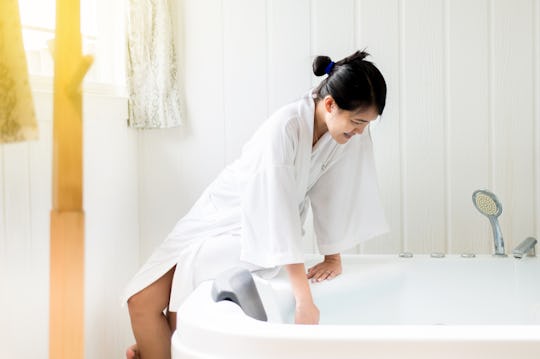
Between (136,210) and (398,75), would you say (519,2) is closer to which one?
(398,75)

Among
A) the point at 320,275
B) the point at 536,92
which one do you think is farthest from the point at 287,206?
the point at 536,92

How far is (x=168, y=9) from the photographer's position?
7.04ft

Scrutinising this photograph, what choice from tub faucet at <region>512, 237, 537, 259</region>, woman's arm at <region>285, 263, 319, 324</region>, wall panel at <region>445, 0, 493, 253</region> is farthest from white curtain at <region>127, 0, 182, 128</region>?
tub faucet at <region>512, 237, 537, 259</region>

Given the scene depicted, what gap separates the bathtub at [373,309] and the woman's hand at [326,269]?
0.08 feet

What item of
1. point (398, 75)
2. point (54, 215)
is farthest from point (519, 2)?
point (54, 215)

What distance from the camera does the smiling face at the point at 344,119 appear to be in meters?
1.58

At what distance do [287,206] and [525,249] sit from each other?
2.81 ft

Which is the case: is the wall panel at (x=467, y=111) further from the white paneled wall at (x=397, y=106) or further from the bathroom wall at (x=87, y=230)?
the bathroom wall at (x=87, y=230)

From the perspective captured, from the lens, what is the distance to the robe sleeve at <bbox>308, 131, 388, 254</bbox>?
1831mm

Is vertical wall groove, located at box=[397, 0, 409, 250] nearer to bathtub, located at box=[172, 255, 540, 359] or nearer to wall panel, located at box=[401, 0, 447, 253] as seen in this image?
wall panel, located at box=[401, 0, 447, 253]

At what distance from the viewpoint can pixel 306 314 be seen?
1503 mm

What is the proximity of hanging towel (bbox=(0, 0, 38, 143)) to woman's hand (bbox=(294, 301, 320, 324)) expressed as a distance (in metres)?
1.25

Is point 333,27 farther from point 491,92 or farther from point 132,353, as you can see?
point 132,353

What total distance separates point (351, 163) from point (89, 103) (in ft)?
2.52
